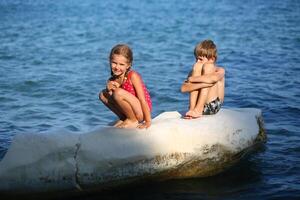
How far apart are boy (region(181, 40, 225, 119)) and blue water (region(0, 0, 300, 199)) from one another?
0.78 metres

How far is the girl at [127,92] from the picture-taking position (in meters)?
5.61

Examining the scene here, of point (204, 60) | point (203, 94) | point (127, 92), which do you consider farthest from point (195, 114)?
point (127, 92)

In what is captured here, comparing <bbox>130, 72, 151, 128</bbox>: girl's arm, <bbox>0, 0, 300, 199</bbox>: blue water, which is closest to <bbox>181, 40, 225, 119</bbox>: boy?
<bbox>130, 72, 151, 128</bbox>: girl's arm

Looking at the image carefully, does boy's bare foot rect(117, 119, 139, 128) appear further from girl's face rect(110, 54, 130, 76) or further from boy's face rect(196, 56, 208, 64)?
boy's face rect(196, 56, 208, 64)

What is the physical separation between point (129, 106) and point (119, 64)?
47 cm

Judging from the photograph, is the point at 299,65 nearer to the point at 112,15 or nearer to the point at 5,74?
the point at 5,74

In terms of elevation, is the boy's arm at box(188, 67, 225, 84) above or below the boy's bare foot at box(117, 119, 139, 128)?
above

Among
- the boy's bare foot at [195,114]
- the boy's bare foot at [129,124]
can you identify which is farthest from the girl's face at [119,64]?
the boy's bare foot at [195,114]

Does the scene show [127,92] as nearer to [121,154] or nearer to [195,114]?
[121,154]

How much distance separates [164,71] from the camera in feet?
38.2

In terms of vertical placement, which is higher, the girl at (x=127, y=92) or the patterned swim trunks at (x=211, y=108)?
the girl at (x=127, y=92)

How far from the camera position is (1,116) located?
816cm

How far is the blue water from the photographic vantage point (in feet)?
19.1

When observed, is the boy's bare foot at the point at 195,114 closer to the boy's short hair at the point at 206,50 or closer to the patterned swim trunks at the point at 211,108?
the patterned swim trunks at the point at 211,108
